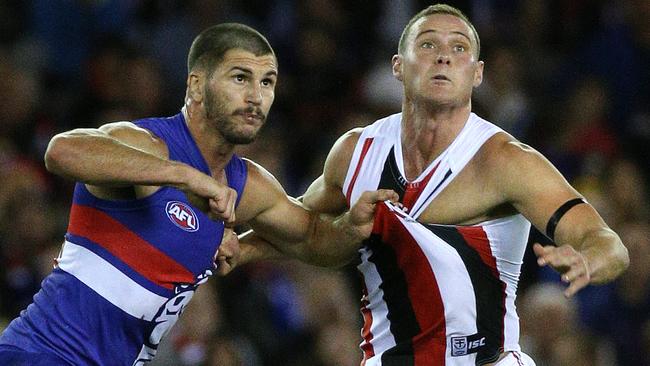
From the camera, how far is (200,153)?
5.74 m

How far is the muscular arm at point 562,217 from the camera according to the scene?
472 centimetres

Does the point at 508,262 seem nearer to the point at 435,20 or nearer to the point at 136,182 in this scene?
the point at 435,20

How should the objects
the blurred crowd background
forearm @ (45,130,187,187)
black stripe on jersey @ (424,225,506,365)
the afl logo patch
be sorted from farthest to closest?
the blurred crowd background < black stripe on jersey @ (424,225,506,365) < the afl logo patch < forearm @ (45,130,187,187)

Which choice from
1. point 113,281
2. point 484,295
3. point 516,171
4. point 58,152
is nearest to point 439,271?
point 484,295

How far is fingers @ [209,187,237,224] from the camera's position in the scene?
5074mm

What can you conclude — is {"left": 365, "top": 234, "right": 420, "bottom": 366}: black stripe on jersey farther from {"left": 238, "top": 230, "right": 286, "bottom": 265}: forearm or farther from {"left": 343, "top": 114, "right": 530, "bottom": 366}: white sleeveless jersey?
{"left": 238, "top": 230, "right": 286, "bottom": 265}: forearm

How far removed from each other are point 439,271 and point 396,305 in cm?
29

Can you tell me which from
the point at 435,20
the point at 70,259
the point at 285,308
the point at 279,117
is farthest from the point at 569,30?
the point at 70,259

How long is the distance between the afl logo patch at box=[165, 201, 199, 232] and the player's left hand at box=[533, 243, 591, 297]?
5.21 ft

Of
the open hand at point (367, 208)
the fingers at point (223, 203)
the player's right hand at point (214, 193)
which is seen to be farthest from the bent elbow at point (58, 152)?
the open hand at point (367, 208)

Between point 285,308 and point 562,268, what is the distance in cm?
457

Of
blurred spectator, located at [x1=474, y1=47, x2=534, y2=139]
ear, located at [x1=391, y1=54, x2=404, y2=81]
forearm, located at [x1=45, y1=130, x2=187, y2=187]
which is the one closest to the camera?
forearm, located at [x1=45, y1=130, x2=187, y2=187]

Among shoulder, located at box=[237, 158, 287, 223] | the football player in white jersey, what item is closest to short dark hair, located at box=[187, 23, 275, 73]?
shoulder, located at box=[237, 158, 287, 223]

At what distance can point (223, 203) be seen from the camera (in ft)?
16.7
